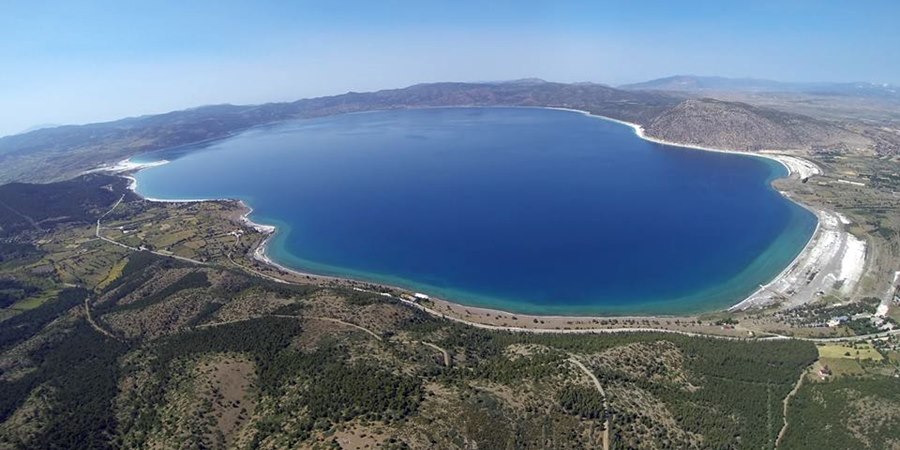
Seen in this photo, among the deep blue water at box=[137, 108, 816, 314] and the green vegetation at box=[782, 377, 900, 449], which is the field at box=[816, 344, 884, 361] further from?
the deep blue water at box=[137, 108, 816, 314]

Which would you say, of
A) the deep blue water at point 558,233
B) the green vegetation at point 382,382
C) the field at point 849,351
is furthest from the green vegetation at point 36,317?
the field at point 849,351

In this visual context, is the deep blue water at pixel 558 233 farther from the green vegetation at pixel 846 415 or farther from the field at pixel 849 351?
the green vegetation at pixel 846 415

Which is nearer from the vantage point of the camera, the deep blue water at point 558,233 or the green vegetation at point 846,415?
the green vegetation at point 846,415

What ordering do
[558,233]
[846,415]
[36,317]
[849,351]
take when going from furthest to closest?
[558,233]
[36,317]
[849,351]
[846,415]

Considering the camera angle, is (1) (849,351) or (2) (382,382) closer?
(2) (382,382)

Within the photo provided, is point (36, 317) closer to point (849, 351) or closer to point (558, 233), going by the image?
point (558, 233)

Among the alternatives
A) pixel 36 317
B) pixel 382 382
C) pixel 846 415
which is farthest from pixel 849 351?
pixel 36 317

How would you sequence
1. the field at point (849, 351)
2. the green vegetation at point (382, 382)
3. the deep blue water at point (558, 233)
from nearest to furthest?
the green vegetation at point (382, 382) < the field at point (849, 351) < the deep blue water at point (558, 233)

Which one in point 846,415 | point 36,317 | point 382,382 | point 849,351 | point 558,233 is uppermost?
point 558,233

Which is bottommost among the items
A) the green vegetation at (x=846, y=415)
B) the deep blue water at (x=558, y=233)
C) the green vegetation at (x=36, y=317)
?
the green vegetation at (x=846, y=415)

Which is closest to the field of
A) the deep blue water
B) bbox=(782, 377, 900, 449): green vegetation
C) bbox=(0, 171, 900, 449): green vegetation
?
bbox=(0, 171, 900, 449): green vegetation

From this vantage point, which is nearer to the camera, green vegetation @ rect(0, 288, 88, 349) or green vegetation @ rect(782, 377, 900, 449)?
green vegetation @ rect(782, 377, 900, 449)
